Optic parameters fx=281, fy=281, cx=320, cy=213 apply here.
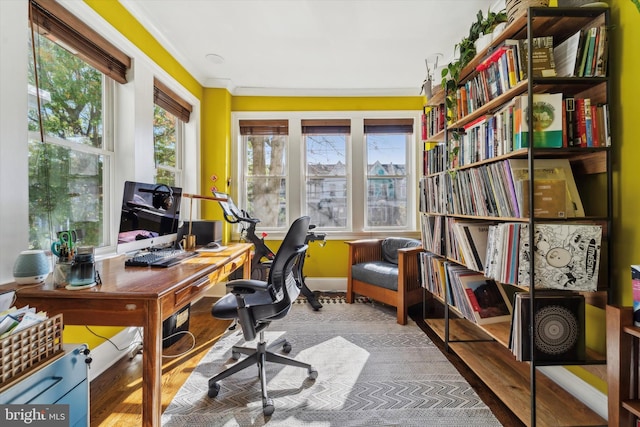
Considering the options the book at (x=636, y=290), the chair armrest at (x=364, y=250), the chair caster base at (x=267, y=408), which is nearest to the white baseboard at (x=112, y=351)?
the chair caster base at (x=267, y=408)

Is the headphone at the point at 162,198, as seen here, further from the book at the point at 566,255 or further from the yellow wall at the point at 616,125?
the book at the point at 566,255

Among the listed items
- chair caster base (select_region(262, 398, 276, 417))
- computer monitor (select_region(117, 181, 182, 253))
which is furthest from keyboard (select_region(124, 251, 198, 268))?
chair caster base (select_region(262, 398, 276, 417))

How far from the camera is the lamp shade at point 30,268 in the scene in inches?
48.1

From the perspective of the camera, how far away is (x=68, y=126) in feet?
5.89

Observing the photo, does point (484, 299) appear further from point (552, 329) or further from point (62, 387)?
point (62, 387)

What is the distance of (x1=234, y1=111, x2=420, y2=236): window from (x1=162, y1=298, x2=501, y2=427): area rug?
5.18 ft

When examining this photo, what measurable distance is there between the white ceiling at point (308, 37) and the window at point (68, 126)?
520 millimetres

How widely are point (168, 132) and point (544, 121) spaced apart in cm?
307

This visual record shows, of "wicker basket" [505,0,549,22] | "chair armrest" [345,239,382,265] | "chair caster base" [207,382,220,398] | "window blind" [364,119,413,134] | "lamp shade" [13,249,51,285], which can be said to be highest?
"window blind" [364,119,413,134]

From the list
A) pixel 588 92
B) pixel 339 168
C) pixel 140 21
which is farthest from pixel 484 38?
pixel 140 21

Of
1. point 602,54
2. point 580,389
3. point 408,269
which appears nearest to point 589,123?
point 602,54

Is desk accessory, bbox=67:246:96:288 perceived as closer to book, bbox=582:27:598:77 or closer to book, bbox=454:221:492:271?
book, bbox=454:221:492:271

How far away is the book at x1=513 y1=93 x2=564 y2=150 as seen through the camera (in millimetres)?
1267

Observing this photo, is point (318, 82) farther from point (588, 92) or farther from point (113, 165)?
point (588, 92)
